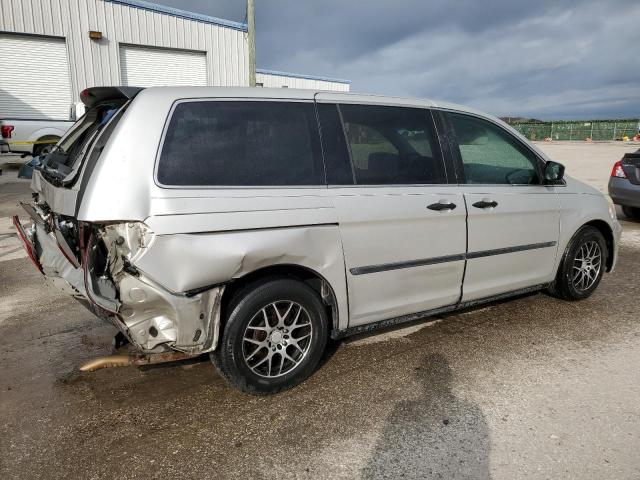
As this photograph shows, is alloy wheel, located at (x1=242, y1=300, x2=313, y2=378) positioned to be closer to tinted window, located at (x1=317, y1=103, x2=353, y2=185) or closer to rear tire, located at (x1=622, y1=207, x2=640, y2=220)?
tinted window, located at (x1=317, y1=103, x2=353, y2=185)

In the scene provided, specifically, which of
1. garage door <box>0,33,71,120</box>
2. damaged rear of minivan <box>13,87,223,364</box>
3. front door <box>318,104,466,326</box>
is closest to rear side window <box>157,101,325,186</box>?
front door <box>318,104,466,326</box>

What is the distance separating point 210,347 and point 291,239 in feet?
2.55

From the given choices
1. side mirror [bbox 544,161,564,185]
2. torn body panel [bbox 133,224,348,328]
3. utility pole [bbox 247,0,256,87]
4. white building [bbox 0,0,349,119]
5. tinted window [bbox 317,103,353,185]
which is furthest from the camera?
white building [bbox 0,0,349,119]

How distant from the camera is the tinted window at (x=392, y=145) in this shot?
3340mm

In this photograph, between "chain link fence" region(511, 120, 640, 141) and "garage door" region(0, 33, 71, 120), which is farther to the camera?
"chain link fence" region(511, 120, 640, 141)

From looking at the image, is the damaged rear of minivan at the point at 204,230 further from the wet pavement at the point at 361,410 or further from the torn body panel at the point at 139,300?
the wet pavement at the point at 361,410

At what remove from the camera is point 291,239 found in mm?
2922

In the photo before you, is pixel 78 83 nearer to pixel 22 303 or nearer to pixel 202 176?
pixel 22 303

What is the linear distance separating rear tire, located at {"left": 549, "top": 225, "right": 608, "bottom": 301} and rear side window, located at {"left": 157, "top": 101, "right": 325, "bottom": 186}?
9.04ft

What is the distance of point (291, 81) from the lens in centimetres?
2548

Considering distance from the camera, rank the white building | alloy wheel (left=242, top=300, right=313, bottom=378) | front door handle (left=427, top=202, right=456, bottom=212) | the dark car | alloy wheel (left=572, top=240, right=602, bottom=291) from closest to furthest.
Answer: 1. alloy wheel (left=242, top=300, right=313, bottom=378)
2. front door handle (left=427, top=202, right=456, bottom=212)
3. alloy wheel (left=572, top=240, right=602, bottom=291)
4. the dark car
5. the white building

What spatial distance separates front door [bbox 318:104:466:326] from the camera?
10.5ft

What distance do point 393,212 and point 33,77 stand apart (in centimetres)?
1830

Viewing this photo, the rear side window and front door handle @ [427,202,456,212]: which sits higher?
the rear side window
